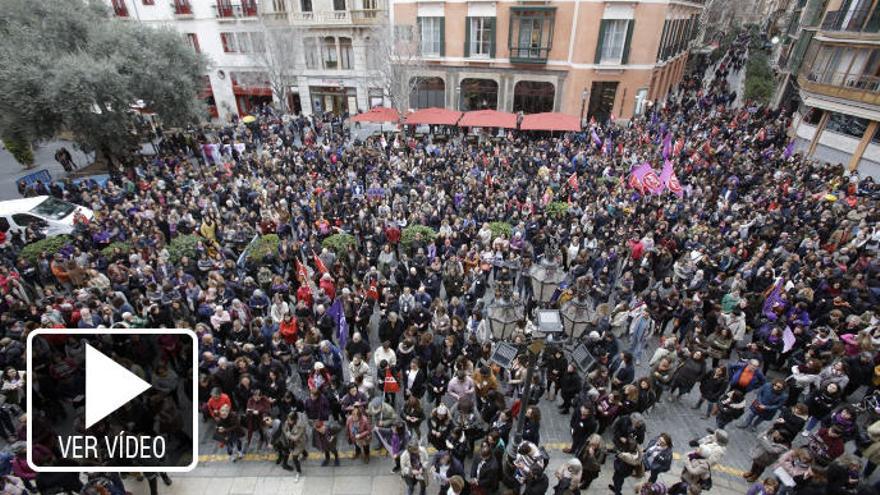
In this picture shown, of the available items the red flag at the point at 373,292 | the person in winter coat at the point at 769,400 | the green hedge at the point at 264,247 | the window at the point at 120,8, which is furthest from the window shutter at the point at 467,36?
the person in winter coat at the point at 769,400

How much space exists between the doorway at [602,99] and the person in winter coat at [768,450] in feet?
92.6

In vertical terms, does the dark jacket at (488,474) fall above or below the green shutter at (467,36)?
below

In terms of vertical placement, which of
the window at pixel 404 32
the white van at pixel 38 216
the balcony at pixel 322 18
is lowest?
the white van at pixel 38 216

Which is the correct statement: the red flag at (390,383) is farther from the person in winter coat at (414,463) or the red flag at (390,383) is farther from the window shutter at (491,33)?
the window shutter at (491,33)

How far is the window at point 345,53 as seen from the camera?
33719 millimetres

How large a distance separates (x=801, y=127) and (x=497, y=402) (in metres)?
31.0

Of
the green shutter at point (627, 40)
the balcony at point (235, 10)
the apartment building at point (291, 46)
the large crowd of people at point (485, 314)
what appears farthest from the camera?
the balcony at point (235, 10)

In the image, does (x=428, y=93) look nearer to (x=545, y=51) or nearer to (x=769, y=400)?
(x=545, y=51)

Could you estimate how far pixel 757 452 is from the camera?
7375mm

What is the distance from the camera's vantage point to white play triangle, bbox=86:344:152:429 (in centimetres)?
544

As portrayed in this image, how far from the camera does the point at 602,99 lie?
104 ft

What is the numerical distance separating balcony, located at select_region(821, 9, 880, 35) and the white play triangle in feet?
115

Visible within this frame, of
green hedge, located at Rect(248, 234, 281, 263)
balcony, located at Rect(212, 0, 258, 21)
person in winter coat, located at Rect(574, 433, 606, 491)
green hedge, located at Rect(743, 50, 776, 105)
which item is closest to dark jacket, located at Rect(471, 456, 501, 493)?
person in winter coat, located at Rect(574, 433, 606, 491)

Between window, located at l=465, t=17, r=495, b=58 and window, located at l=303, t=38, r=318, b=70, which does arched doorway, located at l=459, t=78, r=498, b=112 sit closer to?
window, located at l=465, t=17, r=495, b=58
